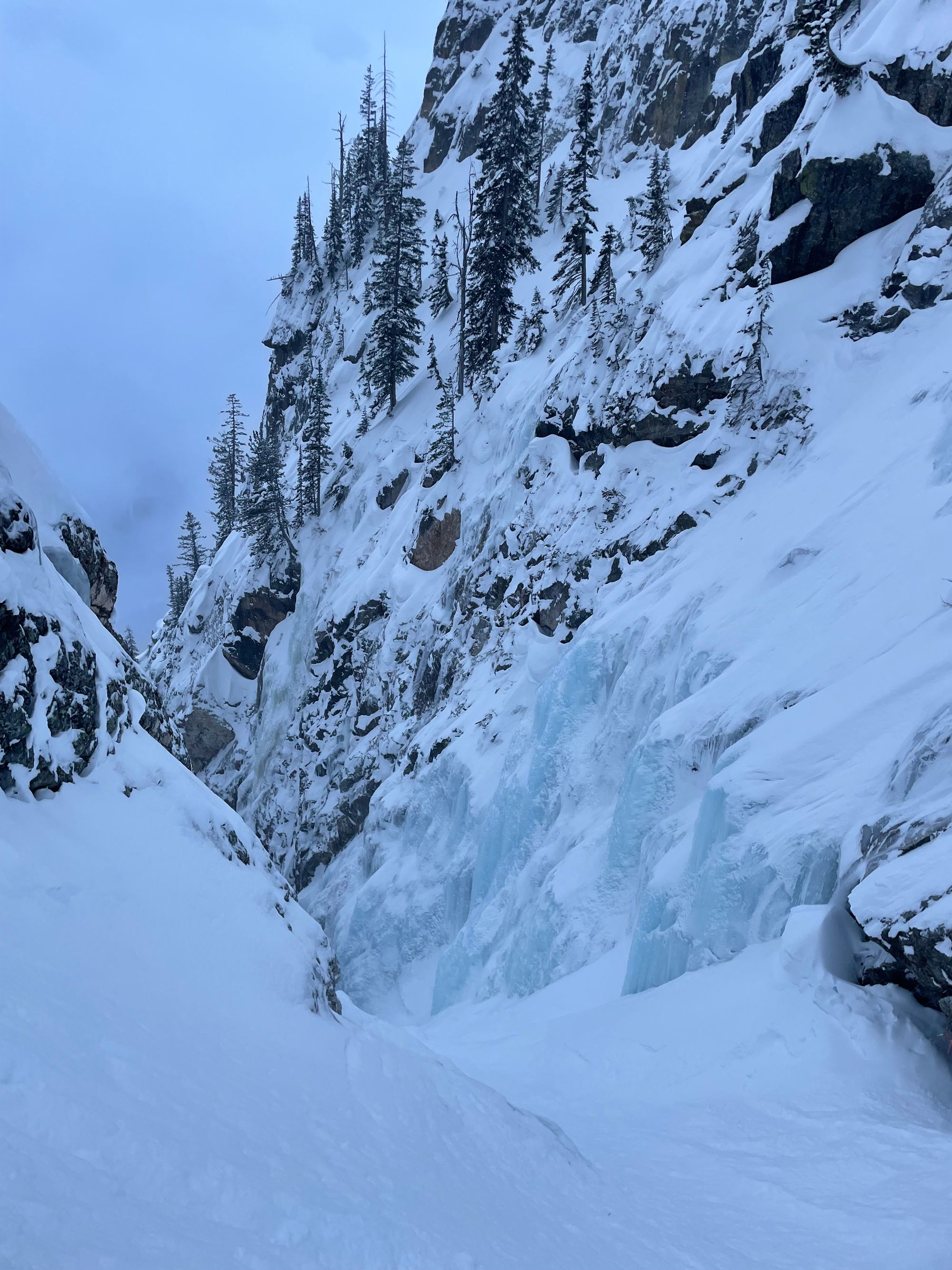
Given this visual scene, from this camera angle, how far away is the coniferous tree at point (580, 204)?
2783 cm

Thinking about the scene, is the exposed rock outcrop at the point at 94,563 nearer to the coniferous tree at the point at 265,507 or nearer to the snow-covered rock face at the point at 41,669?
the snow-covered rock face at the point at 41,669

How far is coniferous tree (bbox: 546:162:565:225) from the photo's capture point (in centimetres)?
4069

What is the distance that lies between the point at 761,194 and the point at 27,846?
22.7 meters

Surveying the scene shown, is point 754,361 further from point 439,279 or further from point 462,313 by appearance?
point 439,279

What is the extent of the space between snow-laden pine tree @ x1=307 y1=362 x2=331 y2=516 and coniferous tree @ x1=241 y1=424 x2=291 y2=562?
1.31 meters

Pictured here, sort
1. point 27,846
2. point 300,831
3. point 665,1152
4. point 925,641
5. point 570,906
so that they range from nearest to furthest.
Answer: point 27,846 < point 665,1152 < point 925,641 < point 570,906 < point 300,831

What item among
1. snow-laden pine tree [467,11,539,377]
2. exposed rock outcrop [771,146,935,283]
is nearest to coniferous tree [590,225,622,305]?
exposed rock outcrop [771,146,935,283]

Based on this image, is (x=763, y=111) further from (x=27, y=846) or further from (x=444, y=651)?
(x=27, y=846)

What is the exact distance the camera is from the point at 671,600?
14500 millimetres

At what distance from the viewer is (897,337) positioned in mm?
16219

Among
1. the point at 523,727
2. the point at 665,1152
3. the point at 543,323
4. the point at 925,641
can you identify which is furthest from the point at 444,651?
the point at 665,1152

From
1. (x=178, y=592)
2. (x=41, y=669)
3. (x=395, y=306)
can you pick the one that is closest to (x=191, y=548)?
(x=178, y=592)

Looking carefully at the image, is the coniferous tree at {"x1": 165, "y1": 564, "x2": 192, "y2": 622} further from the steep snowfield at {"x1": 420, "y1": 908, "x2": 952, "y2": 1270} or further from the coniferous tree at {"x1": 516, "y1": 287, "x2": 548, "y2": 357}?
the steep snowfield at {"x1": 420, "y1": 908, "x2": 952, "y2": 1270}

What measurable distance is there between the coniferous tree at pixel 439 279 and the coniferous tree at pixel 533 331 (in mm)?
13149
